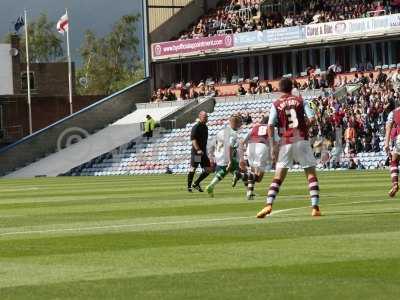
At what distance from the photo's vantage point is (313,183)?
18750mm

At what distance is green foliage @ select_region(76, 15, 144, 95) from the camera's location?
146 meters

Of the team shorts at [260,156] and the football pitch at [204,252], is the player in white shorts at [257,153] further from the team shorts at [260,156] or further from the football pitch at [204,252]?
the football pitch at [204,252]

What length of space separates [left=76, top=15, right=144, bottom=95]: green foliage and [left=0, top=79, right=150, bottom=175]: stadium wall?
67767 millimetres

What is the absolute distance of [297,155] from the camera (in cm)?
1869

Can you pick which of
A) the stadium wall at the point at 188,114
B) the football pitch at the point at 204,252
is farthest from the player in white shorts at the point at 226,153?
the stadium wall at the point at 188,114

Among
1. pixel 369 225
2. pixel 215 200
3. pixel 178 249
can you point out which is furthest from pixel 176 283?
pixel 215 200

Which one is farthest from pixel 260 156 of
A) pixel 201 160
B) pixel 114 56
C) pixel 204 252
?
pixel 114 56

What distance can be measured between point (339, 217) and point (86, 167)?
48.9 metres

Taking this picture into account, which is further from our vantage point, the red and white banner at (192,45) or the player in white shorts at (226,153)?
the red and white banner at (192,45)

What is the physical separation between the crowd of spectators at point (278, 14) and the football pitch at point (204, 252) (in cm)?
4426

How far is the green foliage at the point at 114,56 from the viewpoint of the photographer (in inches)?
5743

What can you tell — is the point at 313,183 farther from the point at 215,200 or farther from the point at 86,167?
the point at 86,167

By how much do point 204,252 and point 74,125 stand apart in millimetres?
61520

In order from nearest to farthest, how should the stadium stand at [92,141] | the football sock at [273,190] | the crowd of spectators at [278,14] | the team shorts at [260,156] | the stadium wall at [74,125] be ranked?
the football sock at [273,190] < the team shorts at [260,156] < the crowd of spectators at [278,14] < the stadium stand at [92,141] < the stadium wall at [74,125]
